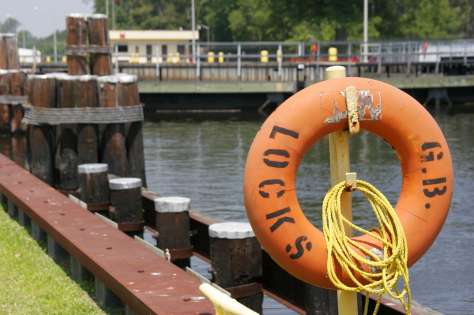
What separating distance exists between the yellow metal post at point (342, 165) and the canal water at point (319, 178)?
11.6ft

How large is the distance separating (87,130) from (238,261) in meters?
5.77

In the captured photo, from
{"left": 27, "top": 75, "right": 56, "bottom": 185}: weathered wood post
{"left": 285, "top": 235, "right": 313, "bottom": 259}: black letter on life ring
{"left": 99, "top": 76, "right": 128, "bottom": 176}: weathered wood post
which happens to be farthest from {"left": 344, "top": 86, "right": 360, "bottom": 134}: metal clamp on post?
{"left": 27, "top": 75, "right": 56, "bottom": 185}: weathered wood post

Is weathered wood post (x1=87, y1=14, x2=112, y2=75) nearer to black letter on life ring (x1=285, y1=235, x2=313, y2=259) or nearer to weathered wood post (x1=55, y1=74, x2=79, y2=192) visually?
weathered wood post (x1=55, y1=74, x2=79, y2=192)

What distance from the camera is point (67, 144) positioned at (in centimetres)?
1180

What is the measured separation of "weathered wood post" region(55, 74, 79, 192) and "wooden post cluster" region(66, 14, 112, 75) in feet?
2.74

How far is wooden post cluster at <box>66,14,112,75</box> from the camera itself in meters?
12.7

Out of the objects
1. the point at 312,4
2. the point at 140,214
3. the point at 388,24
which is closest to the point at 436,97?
the point at 312,4

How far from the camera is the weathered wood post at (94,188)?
397 inches

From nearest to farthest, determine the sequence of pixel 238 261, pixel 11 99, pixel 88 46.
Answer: pixel 238 261
pixel 88 46
pixel 11 99

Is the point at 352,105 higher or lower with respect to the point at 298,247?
higher

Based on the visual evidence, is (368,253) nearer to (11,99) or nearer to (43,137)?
(43,137)

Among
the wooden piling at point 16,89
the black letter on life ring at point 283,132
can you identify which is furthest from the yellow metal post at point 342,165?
the wooden piling at point 16,89

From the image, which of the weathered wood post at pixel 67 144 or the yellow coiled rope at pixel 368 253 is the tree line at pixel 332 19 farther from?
→ the yellow coiled rope at pixel 368 253

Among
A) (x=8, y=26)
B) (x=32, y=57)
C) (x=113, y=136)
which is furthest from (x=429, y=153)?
(x=8, y=26)
